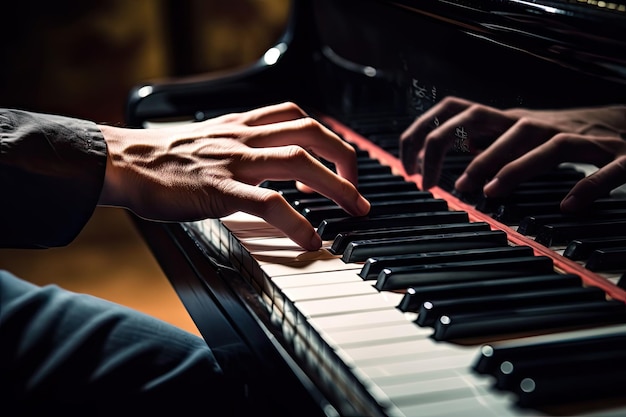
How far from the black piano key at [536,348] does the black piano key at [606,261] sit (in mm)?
147

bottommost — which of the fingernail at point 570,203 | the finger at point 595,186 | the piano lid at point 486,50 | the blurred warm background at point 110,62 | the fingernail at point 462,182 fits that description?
the blurred warm background at point 110,62

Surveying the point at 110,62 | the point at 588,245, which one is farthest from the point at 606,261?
the point at 110,62

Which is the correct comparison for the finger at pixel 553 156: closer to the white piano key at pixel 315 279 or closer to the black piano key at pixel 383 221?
the black piano key at pixel 383 221

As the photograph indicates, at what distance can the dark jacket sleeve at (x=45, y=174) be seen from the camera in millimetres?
1066

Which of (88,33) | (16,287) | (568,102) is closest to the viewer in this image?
(568,102)

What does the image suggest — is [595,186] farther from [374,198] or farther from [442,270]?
[374,198]

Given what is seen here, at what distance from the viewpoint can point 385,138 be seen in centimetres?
139

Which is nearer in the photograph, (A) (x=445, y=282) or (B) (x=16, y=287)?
(A) (x=445, y=282)

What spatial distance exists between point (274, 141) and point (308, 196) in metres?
0.11

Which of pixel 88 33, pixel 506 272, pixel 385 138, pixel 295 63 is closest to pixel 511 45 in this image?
pixel 506 272

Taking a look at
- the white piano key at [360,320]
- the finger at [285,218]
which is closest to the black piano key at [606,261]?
the white piano key at [360,320]

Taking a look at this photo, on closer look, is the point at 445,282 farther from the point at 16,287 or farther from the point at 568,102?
the point at 16,287

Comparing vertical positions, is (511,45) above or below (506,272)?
above

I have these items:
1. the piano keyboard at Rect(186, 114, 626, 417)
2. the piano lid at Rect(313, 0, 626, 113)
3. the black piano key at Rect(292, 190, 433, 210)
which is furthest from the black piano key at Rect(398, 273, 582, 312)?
the black piano key at Rect(292, 190, 433, 210)
